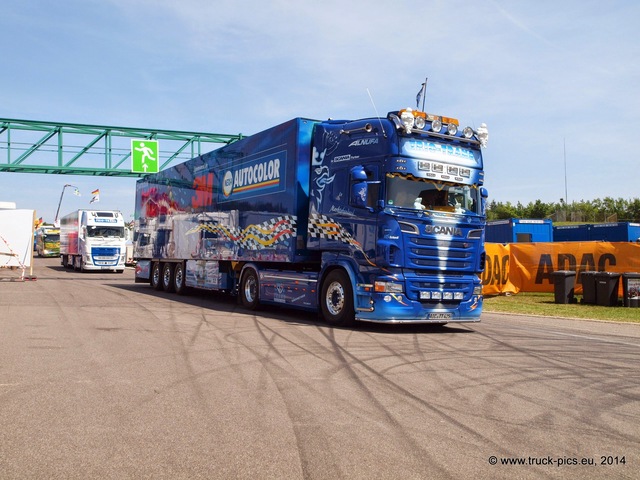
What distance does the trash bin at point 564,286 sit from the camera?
64.0 feet

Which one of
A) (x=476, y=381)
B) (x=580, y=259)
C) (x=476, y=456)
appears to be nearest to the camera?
(x=476, y=456)

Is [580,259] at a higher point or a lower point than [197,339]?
higher

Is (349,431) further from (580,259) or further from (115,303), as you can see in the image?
(580,259)

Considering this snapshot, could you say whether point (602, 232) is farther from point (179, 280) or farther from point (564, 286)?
point (179, 280)

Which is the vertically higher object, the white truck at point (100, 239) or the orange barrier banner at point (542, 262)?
the white truck at point (100, 239)

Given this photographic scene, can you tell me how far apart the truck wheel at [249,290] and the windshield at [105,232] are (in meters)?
25.9

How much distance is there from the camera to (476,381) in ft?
24.9

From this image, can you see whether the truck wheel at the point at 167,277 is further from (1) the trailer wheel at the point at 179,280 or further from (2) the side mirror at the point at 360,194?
(2) the side mirror at the point at 360,194

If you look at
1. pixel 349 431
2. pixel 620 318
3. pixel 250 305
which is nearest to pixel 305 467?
pixel 349 431

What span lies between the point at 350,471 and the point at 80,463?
6.21 ft

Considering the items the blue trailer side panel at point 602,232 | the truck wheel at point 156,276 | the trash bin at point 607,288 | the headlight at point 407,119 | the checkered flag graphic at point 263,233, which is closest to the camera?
the headlight at point 407,119

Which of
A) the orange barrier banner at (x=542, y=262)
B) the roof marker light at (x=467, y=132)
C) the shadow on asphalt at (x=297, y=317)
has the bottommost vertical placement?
the shadow on asphalt at (x=297, y=317)

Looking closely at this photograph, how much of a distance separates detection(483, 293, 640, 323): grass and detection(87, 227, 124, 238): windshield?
86.0 feet

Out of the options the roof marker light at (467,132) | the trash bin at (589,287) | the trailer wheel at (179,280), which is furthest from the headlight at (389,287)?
the trailer wheel at (179,280)
